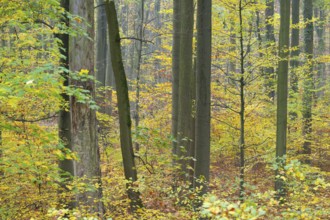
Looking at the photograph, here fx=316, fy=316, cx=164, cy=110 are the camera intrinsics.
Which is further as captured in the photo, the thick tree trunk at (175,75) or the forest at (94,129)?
the thick tree trunk at (175,75)

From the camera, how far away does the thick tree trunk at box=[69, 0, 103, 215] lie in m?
5.67

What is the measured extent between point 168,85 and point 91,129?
25.2ft

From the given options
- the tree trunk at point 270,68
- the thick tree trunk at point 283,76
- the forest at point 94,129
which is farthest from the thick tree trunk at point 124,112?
the thick tree trunk at point 283,76

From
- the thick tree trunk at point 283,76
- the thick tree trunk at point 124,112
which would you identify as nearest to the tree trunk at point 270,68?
the thick tree trunk at point 283,76

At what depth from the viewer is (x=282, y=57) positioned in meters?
8.67

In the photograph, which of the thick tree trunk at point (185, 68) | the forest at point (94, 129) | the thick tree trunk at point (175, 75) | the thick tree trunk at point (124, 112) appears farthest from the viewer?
the thick tree trunk at point (175, 75)

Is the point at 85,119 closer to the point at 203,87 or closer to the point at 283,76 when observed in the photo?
the point at 203,87

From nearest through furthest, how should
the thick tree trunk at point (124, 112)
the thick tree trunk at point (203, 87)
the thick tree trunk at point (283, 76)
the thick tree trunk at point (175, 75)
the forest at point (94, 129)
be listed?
1. the forest at point (94, 129)
2. the thick tree trunk at point (124, 112)
3. the thick tree trunk at point (203, 87)
4. the thick tree trunk at point (283, 76)
5. the thick tree trunk at point (175, 75)

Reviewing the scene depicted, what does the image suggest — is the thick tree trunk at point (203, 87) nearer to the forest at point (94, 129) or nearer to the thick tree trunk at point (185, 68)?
the forest at point (94, 129)

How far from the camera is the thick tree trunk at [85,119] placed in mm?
5672

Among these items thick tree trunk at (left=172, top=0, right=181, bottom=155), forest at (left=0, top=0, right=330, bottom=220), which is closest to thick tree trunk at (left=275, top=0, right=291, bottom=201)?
forest at (left=0, top=0, right=330, bottom=220)

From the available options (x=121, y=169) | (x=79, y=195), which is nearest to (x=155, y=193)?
(x=121, y=169)

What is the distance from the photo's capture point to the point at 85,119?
575cm

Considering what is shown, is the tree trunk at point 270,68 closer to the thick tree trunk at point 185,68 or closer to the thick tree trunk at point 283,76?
the thick tree trunk at point 283,76
